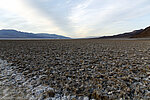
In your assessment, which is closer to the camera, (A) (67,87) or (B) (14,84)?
(A) (67,87)

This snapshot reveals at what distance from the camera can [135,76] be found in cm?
554

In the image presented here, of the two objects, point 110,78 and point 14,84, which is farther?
point 110,78

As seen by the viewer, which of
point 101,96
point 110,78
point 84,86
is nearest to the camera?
point 101,96

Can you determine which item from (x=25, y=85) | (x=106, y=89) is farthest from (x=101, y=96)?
(x=25, y=85)

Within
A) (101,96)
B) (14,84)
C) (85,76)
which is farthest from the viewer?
(85,76)

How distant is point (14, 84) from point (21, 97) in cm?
139

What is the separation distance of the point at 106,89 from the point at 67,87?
1.80 meters

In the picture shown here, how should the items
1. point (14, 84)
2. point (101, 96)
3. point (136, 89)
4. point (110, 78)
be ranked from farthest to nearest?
point (110, 78)
point (14, 84)
point (136, 89)
point (101, 96)

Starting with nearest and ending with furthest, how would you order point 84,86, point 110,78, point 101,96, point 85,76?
point 101,96 → point 84,86 → point 110,78 → point 85,76

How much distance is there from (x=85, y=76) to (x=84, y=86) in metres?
1.12

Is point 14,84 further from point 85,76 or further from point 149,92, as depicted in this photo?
point 149,92

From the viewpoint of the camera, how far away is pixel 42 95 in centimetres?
403

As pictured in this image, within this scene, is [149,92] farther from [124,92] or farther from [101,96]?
[101,96]

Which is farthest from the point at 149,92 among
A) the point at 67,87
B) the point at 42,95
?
the point at 42,95
